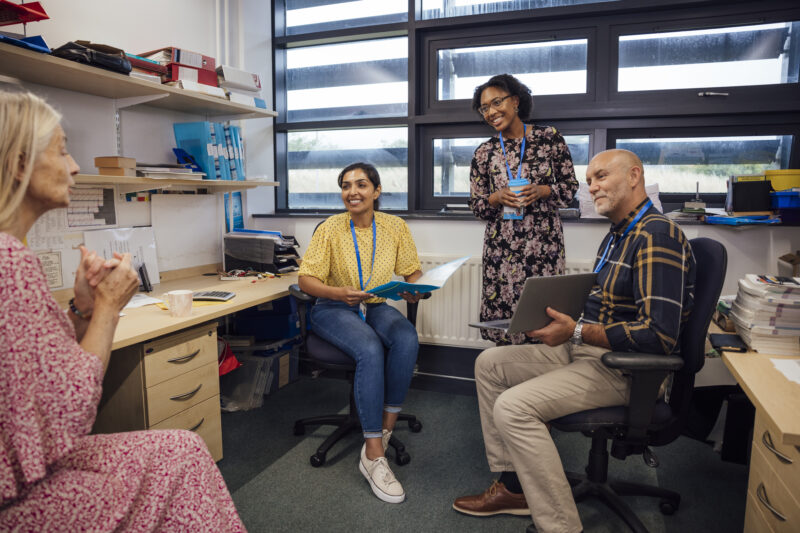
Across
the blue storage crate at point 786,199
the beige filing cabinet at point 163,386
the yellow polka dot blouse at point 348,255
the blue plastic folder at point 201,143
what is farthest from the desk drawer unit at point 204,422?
the blue storage crate at point 786,199

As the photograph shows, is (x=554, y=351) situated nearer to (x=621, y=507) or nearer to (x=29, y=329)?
(x=621, y=507)

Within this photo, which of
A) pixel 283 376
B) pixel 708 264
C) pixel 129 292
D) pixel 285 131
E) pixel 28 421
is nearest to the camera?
pixel 28 421

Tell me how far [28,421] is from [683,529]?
1.90m

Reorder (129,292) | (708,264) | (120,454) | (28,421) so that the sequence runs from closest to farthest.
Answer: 1. (28,421)
2. (120,454)
3. (129,292)
4. (708,264)

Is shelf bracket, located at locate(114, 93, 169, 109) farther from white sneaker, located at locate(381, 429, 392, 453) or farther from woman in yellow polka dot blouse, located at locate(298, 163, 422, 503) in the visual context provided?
white sneaker, located at locate(381, 429, 392, 453)

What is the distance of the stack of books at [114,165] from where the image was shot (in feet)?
6.89

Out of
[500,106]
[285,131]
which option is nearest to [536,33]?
[500,106]

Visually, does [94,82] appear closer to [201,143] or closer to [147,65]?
[147,65]

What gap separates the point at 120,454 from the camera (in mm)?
1079

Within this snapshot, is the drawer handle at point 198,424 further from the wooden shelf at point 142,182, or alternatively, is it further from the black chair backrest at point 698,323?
the black chair backrest at point 698,323

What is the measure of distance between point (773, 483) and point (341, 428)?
1.59 meters

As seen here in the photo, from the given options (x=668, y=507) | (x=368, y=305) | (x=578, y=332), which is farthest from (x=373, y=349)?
(x=668, y=507)

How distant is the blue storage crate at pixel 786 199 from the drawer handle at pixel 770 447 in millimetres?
1391

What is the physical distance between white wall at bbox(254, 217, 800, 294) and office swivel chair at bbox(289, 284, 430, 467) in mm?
675
